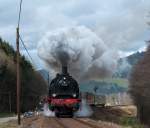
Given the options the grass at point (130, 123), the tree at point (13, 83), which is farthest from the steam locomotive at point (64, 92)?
the tree at point (13, 83)

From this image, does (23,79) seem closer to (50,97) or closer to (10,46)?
(10,46)

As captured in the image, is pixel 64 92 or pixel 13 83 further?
pixel 13 83

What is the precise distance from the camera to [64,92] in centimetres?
5919

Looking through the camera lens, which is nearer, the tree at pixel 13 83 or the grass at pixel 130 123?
the grass at pixel 130 123

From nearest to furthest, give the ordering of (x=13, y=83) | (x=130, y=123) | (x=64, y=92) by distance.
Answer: (x=130, y=123)
(x=64, y=92)
(x=13, y=83)

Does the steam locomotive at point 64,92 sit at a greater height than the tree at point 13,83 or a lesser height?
lesser

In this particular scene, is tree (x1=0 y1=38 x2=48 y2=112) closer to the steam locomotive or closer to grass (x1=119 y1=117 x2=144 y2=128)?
the steam locomotive

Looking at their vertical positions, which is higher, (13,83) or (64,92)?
(13,83)

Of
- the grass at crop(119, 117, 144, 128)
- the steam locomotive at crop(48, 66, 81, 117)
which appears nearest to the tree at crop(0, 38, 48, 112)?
the steam locomotive at crop(48, 66, 81, 117)

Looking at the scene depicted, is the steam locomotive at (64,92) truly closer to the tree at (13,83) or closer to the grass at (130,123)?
the grass at (130,123)

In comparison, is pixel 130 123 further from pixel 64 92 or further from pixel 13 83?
pixel 13 83

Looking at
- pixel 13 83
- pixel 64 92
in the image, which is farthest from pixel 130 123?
pixel 13 83

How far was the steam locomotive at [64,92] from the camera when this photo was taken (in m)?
58.4

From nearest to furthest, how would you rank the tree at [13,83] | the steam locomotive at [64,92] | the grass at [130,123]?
the grass at [130,123], the steam locomotive at [64,92], the tree at [13,83]
